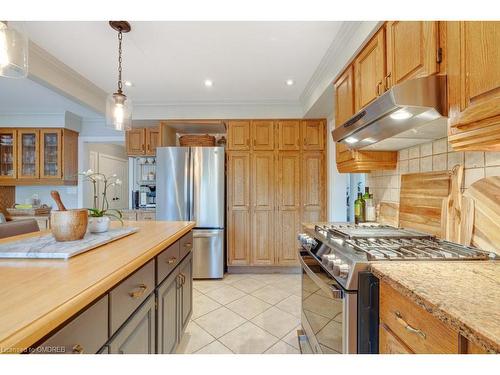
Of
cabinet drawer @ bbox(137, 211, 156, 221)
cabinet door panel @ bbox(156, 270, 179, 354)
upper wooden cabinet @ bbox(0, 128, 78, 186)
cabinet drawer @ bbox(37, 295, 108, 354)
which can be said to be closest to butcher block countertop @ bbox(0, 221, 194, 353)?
cabinet drawer @ bbox(37, 295, 108, 354)

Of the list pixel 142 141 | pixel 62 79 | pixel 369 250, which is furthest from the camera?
pixel 142 141

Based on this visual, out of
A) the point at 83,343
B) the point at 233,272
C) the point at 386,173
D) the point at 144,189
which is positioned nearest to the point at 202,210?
the point at 233,272

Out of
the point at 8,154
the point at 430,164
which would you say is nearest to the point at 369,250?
the point at 430,164

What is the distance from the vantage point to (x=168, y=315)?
1.41 meters

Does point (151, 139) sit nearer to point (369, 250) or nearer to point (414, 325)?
point (369, 250)

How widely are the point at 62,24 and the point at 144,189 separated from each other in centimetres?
241

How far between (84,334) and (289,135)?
10.1 ft

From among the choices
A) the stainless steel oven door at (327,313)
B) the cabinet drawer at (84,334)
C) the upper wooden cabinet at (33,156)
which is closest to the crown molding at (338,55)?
the stainless steel oven door at (327,313)

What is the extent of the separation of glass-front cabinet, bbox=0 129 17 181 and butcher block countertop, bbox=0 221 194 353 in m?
3.91

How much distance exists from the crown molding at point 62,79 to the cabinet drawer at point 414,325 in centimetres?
302

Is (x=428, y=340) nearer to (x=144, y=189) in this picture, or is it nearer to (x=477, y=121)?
(x=477, y=121)

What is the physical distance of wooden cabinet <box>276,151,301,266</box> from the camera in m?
3.33

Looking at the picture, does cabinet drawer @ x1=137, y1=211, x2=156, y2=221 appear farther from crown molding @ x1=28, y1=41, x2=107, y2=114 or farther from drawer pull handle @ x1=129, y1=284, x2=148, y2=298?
drawer pull handle @ x1=129, y1=284, x2=148, y2=298

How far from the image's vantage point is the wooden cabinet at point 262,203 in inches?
131
